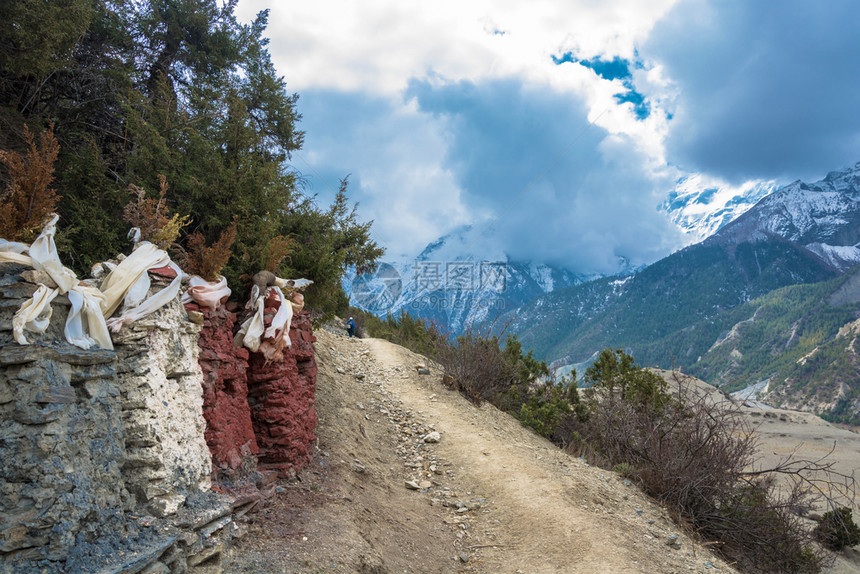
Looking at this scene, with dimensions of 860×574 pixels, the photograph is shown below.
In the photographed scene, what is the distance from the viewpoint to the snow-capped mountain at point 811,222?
175875 millimetres

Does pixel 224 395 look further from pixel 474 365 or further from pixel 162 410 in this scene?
pixel 474 365

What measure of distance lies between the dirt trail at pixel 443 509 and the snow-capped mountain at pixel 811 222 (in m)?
197

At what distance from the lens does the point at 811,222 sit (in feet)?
609

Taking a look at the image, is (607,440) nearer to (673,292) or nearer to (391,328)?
(391,328)

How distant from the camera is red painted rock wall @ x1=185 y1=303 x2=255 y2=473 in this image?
16.0 feet

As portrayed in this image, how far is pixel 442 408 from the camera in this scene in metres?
11.3

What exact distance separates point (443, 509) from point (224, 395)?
4.02m

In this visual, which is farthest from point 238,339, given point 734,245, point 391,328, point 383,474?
point 734,245

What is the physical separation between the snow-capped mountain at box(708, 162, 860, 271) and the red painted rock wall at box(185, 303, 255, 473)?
20198 centimetres

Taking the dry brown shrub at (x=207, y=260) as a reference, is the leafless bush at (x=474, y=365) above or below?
below

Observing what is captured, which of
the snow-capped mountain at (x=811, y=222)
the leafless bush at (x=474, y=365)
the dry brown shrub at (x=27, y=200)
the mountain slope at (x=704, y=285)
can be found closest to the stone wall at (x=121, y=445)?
the dry brown shrub at (x=27, y=200)

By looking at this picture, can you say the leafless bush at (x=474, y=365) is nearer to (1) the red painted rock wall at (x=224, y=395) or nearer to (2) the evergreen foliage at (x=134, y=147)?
(2) the evergreen foliage at (x=134, y=147)

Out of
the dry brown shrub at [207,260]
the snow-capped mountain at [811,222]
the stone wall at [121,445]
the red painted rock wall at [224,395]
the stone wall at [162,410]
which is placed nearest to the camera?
the stone wall at [121,445]

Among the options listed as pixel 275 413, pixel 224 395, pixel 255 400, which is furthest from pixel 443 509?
pixel 224 395
